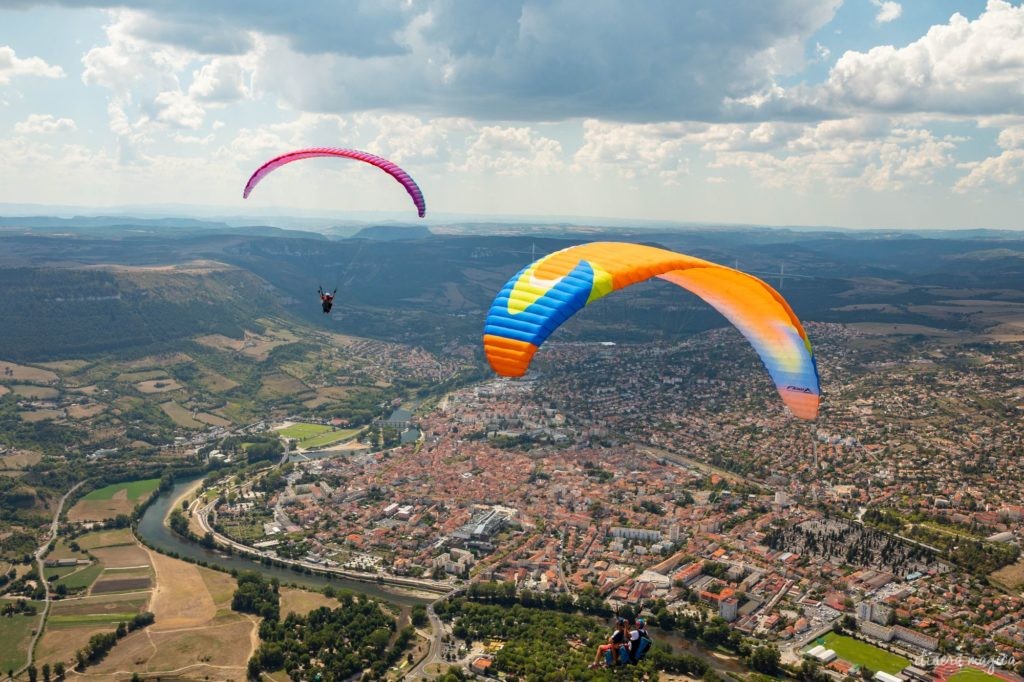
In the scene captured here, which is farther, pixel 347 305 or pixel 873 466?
pixel 347 305

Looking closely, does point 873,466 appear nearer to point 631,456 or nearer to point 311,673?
point 631,456

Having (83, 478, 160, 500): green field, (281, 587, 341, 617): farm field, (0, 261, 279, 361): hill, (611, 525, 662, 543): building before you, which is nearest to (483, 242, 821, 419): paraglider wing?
(611, 525, 662, 543): building

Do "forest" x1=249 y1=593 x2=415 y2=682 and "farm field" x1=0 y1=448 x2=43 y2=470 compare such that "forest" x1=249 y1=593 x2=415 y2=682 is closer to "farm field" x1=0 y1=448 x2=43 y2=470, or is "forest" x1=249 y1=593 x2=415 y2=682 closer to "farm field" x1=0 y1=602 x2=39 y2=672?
"farm field" x1=0 y1=602 x2=39 y2=672

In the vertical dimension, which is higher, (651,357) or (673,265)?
(673,265)

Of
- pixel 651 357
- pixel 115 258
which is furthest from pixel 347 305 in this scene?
pixel 651 357

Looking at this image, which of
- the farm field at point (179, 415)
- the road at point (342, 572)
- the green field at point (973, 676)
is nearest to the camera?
the green field at point (973, 676)

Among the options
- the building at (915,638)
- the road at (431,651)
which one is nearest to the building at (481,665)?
the road at (431,651)

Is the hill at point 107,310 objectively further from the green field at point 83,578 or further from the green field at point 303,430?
the green field at point 83,578
